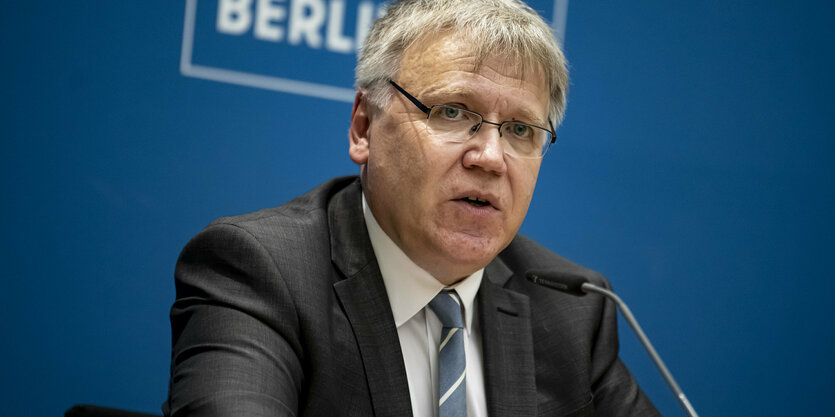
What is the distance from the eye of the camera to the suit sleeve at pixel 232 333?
1.32 meters

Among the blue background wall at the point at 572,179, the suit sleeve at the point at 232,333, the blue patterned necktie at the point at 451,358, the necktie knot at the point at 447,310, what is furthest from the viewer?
the blue background wall at the point at 572,179

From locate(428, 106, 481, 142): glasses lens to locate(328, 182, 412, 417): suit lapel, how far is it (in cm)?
29

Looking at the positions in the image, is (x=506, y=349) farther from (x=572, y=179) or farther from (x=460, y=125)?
(x=572, y=179)

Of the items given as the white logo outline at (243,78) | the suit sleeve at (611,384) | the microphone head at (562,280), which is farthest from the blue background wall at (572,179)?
the microphone head at (562,280)

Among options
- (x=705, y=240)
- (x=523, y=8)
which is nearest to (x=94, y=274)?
(x=523, y=8)

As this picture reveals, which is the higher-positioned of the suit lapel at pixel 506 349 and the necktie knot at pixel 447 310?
the necktie knot at pixel 447 310

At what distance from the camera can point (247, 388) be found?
1.32 meters

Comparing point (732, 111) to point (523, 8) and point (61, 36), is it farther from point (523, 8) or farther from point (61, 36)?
point (61, 36)

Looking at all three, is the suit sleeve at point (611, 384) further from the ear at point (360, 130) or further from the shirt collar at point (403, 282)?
the ear at point (360, 130)

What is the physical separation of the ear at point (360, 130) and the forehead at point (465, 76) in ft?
0.49

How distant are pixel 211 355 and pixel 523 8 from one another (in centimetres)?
116

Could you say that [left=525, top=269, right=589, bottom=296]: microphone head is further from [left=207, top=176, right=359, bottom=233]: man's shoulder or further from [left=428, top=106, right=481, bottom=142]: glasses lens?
[left=207, top=176, right=359, bottom=233]: man's shoulder

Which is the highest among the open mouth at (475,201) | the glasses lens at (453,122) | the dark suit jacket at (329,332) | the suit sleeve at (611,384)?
the glasses lens at (453,122)

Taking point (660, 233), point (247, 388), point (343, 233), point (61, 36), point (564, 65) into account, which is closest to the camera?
point (247, 388)
